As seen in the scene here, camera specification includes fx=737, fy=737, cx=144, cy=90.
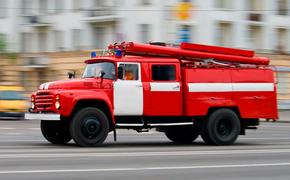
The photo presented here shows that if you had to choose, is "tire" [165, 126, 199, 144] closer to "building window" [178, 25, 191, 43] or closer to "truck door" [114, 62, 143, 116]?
"truck door" [114, 62, 143, 116]

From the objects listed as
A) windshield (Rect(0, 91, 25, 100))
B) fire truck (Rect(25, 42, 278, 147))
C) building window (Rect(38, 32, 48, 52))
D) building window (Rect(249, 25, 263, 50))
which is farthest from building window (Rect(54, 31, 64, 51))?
fire truck (Rect(25, 42, 278, 147))

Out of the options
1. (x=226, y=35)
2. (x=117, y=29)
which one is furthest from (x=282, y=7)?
(x=117, y=29)

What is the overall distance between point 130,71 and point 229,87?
2.74 metres

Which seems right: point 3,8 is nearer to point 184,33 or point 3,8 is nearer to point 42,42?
point 42,42

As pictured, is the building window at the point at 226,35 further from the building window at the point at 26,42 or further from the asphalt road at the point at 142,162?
the asphalt road at the point at 142,162

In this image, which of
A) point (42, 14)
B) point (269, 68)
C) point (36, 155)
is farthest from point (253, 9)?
point (36, 155)

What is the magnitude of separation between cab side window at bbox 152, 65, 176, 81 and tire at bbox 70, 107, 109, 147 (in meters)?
1.85

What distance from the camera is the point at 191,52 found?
18.5 m

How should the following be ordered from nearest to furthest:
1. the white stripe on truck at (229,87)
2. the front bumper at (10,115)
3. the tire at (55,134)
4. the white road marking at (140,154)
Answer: the white road marking at (140,154) → the tire at (55,134) → the white stripe on truck at (229,87) → the front bumper at (10,115)

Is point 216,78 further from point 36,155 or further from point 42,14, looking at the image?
point 42,14

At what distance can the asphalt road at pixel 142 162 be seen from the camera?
11.5 meters

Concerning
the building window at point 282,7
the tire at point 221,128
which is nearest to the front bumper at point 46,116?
the tire at point 221,128

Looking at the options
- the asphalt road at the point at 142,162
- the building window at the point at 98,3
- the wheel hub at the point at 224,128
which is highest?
the building window at the point at 98,3

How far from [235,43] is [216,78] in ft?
104
